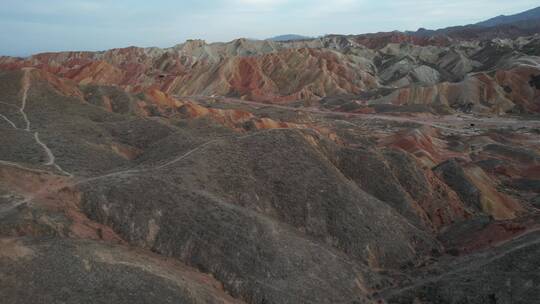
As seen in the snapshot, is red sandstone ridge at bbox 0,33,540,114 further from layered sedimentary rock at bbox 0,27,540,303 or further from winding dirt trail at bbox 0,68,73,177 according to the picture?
layered sedimentary rock at bbox 0,27,540,303

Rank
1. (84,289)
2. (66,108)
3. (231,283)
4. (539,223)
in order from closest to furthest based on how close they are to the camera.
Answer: (84,289) → (231,283) → (539,223) → (66,108)

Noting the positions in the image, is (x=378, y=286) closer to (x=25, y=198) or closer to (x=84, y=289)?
(x=84, y=289)

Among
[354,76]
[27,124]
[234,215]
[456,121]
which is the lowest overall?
[456,121]

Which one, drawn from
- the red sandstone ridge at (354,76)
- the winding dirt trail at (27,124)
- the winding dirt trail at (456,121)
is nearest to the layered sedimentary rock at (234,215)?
the winding dirt trail at (27,124)

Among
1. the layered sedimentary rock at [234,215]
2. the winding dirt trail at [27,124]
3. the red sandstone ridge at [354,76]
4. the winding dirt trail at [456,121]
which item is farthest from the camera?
the red sandstone ridge at [354,76]

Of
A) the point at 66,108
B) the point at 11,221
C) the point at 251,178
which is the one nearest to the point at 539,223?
the point at 251,178

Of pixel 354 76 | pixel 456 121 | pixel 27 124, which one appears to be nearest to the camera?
pixel 27 124

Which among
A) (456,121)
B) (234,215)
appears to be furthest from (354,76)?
(234,215)

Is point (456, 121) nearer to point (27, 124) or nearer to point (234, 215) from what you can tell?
point (27, 124)

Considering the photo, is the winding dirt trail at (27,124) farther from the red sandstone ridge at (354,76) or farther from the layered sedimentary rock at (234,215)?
the red sandstone ridge at (354,76)

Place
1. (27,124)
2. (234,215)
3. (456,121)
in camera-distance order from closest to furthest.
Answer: (234,215) → (27,124) → (456,121)

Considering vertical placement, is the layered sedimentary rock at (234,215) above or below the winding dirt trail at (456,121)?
above
